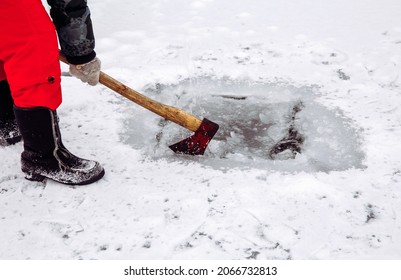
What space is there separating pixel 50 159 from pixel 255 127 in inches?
45.8

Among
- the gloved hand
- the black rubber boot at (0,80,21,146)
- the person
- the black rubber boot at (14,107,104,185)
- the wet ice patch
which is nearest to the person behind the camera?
the person

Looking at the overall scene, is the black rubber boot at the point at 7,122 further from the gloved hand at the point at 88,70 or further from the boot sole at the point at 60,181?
the gloved hand at the point at 88,70

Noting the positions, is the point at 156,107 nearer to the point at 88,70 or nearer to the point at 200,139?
the point at 200,139

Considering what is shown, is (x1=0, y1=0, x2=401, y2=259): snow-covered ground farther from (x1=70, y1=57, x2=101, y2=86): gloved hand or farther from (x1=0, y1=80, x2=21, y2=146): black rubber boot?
(x1=70, y1=57, x2=101, y2=86): gloved hand

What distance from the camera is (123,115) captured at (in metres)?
2.69

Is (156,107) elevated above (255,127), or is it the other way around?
(156,107)

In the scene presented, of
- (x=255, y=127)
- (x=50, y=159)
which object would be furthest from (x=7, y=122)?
(x=255, y=127)

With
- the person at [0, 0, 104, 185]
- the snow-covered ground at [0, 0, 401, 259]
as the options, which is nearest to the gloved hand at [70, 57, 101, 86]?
the person at [0, 0, 104, 185]

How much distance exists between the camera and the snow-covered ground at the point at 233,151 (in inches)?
70.4

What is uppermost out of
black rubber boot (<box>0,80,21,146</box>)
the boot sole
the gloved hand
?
the gloved hand

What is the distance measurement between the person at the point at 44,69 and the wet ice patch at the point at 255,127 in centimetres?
46

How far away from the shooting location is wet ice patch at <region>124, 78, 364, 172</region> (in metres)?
2.28

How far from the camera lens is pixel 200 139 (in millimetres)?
2322

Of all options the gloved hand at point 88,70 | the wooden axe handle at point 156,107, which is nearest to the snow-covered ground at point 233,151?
the wooden axe handle at point 156,107
